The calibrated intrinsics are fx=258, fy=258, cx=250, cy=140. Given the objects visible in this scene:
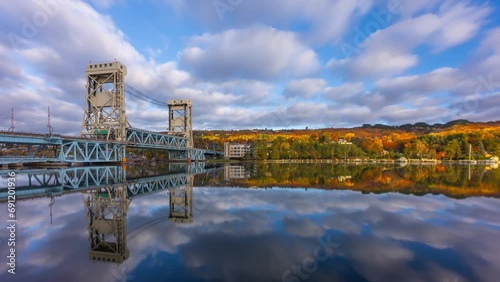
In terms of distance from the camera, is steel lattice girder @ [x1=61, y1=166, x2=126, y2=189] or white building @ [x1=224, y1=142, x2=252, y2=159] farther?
white building @ [x1=224, y1=142, x2=252, y2=159]

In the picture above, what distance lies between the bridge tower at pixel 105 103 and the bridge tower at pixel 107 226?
3694cm

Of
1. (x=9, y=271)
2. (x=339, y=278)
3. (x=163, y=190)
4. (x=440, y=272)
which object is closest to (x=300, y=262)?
(x=339, y=278)

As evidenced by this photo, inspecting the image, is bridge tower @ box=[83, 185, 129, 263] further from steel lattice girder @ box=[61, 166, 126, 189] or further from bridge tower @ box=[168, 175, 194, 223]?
steel lattice girder @ box=[61, 166, 126, 189]

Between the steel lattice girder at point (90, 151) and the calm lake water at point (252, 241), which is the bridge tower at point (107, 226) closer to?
the calm lake water at point (252, 241)

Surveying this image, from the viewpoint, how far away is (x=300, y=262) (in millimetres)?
5758

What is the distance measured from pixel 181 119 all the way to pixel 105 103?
32.6 metres

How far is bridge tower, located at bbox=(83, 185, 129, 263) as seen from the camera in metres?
6.28

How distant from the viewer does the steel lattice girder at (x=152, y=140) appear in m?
51.1

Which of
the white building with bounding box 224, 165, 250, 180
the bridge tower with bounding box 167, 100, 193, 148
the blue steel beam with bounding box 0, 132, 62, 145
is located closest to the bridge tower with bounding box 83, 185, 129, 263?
the white building with bounding box 224, 165, 250, 180

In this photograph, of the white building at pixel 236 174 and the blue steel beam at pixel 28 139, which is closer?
the white building at pixel 236 174

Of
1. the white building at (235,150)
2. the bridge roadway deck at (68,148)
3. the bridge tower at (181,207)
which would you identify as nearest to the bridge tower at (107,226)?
the bridge tower at (181,207)

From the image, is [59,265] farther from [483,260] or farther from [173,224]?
[483,260]

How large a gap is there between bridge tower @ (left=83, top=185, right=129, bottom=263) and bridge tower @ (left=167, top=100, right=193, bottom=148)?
65.2 m

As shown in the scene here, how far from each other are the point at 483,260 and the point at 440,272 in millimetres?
1642
